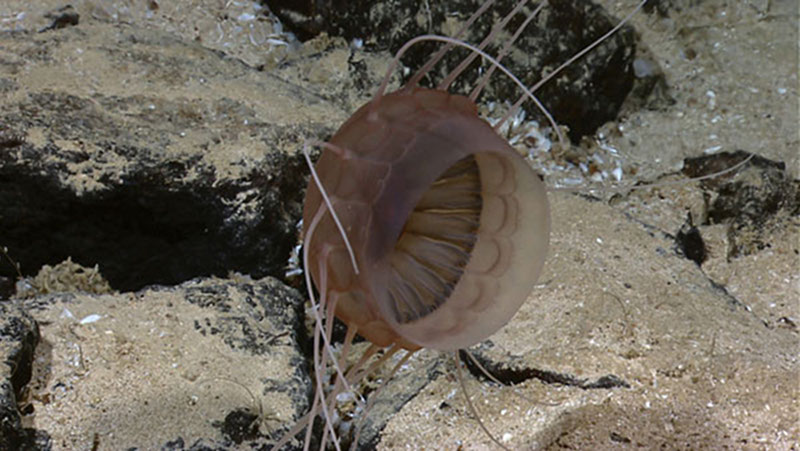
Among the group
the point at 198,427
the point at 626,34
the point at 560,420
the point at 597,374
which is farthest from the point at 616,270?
the point at 626,34

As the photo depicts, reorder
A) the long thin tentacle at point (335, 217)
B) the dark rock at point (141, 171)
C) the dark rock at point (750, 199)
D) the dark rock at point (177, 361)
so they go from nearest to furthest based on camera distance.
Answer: the long thin tentacle at point (335, 217) → the dark rock at point (177, 361) → the dark rock at point (141, 171) → the dark rock at point (750, 199)

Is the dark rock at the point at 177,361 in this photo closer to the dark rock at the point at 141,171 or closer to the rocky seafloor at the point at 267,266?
the rocky seafloor at the point at 267,266

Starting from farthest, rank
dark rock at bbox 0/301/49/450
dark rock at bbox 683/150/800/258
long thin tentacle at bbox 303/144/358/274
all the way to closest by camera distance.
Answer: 1. dark rock at bbox 683/150/800/258
2. dark rock at bbox 0/301/49/450
3. long thin tentacle at bbox 303/144/358/274

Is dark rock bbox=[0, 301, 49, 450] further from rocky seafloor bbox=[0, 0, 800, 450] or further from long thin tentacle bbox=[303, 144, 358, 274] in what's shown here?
long thin tentacle bbox=[303, 144, 358, 274]

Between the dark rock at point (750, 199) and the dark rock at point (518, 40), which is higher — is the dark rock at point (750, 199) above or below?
below

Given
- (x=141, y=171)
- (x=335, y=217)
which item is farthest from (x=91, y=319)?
(x=335, y=217)

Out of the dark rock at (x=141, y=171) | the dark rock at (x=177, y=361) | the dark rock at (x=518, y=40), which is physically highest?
the dark rock at (x=518, y=40)

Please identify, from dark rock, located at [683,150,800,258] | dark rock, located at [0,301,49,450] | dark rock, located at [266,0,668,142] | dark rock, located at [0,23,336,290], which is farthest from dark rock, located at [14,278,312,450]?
dark rock, located at [683,150,800,258]

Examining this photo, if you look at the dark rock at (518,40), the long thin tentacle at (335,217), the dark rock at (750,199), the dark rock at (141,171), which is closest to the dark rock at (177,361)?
the dark rock at (141,171)

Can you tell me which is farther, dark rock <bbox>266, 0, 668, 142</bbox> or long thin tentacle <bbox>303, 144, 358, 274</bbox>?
dark rock <bbox>266, 0, 668, 142</bbox>

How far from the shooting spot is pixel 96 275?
270 cm

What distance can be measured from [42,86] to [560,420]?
7.28 feet

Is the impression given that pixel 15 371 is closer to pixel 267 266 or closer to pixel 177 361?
pixel 177 361

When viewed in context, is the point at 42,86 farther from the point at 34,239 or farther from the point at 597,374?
the point at 597,374
